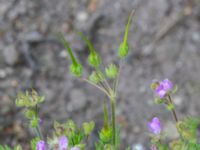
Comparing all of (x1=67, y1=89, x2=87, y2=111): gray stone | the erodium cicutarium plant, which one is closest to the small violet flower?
the erodium cicutarium plant

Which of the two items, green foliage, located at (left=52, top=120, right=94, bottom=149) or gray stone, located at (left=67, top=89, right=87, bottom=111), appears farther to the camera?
gray stone, located at (left=67, top=89, right=87, bottom=111)

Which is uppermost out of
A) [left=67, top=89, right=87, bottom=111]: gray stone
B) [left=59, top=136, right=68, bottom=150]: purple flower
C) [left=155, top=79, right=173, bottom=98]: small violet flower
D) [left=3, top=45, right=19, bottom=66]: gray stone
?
[left=3, top=45, right=19, bottom=66]: gray stone

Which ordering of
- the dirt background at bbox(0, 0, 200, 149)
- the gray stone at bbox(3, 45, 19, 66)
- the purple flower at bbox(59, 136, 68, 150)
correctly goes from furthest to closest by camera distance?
the gray stone at bbox(3, 45, 19, 66) → the dirt background at bbox(0, 0, 200, 149) → the purple flower at bbox(59, 136, 68, 150)

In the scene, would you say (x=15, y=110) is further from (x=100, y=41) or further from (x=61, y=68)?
(x=100, y=41)

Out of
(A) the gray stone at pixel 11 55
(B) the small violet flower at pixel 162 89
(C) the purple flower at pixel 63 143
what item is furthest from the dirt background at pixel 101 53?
(C) the purple flower at pixel 63 143

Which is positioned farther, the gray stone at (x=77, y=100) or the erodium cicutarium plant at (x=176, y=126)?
the gray stone at (x=77, y=100)

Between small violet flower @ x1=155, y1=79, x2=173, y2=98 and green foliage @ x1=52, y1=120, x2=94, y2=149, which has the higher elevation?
small violet flower @ x1=155, y1=79, x2=173, y2=98

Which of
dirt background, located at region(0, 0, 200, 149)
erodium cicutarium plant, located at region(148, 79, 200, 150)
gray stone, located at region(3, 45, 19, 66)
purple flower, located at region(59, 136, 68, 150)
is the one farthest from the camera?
gray stone, located at region(3, 45, 19, 66)

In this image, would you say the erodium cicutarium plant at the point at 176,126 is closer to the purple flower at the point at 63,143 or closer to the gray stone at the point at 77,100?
the purple flower at the point at 63,143

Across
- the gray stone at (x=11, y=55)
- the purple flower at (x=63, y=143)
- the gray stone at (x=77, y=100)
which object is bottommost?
the gray stone at (x=77, y=100)

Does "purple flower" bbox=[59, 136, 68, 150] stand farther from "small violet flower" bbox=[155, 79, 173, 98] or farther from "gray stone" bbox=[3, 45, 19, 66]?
"gray stone" bbox=[3, 45, 19, 66]
